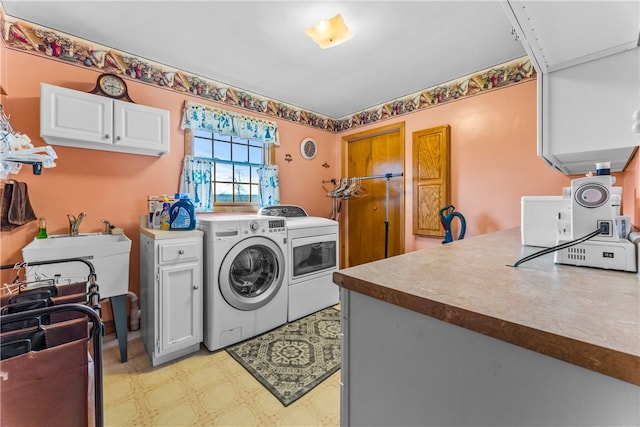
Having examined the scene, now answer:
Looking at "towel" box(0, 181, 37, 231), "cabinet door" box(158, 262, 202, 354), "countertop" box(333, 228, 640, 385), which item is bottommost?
"cabinet door" box(158, 262, 202, 354)

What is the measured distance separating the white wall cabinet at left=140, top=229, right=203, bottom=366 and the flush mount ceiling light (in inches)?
69.2

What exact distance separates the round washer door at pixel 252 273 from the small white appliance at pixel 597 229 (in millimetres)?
1972

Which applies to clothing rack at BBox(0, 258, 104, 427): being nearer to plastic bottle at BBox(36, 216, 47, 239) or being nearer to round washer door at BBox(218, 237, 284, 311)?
round washer door at BBox(218, 237, 284, 311)

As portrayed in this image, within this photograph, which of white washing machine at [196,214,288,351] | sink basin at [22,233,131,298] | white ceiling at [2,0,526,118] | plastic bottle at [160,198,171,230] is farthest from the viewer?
plastic bottle at [160,198,171,230]

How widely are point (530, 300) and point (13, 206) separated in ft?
9.68

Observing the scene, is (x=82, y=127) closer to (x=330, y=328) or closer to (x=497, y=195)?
(x=330, y=328)

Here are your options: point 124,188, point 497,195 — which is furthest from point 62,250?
point 497,195

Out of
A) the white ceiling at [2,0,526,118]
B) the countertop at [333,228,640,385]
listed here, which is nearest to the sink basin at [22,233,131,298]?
the white ceiling at [2,0,526,118]

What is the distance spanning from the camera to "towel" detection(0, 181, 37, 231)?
1808mm

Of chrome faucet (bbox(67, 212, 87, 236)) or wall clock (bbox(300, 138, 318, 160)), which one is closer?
chrome faucet (bbox(67, 212, 87, 236))

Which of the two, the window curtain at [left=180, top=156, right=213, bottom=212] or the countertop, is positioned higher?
the window curtain at [left=180, top=156, right=213, bottom=212]

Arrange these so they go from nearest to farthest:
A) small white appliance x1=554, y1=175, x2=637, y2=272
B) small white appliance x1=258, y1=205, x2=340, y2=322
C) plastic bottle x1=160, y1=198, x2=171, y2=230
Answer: small white appliance x1=554, y1=175, x2=637, y2=272 → plastic bottle x1=160, y1=198, x2=171, y2=230 → small white appliance x1=258, y1=205, x2=340, y2=322

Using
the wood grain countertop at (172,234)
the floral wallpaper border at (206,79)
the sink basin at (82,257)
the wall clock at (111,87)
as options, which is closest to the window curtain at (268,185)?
the floral wallpaper border at (206,79)

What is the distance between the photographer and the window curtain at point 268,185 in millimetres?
3256
